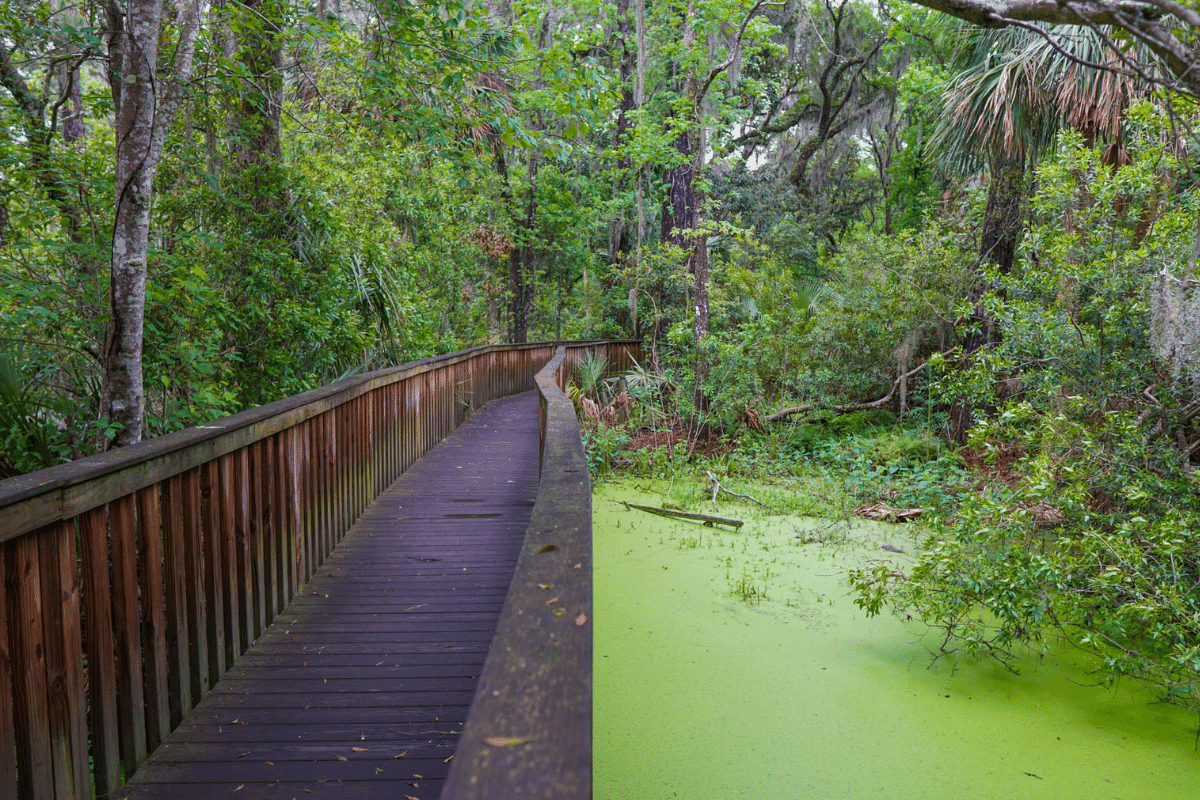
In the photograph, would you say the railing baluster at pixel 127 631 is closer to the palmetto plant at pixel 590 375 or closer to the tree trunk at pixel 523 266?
the palmetto plant at pixel 590 375

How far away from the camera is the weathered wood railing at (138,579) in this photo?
1.76m

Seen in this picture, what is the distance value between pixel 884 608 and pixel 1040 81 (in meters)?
5.51

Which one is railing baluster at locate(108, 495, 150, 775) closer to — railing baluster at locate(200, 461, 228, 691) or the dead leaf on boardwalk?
railing baluster at locate(200, 461, 228, 691)

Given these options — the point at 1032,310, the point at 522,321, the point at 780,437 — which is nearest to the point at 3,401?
the point at 1032,310

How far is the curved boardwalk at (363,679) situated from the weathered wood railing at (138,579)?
0.43 feet

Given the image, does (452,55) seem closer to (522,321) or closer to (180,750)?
(180,750)

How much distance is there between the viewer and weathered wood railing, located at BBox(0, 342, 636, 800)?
5.78ft

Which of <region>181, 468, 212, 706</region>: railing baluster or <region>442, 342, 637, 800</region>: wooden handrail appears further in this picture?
<region>181, 468, 212, 706</region>: railing baluster

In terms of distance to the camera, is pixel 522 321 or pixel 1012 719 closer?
pixel 1012 719

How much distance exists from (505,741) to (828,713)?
3099mm

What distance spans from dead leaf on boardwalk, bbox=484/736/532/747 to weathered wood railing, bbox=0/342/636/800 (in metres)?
1.42

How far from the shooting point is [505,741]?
84 cm

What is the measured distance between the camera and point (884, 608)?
489 centimetres

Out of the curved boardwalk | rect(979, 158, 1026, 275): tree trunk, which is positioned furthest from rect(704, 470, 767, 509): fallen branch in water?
rect(979, 158, 1026, 275): tree trunk
